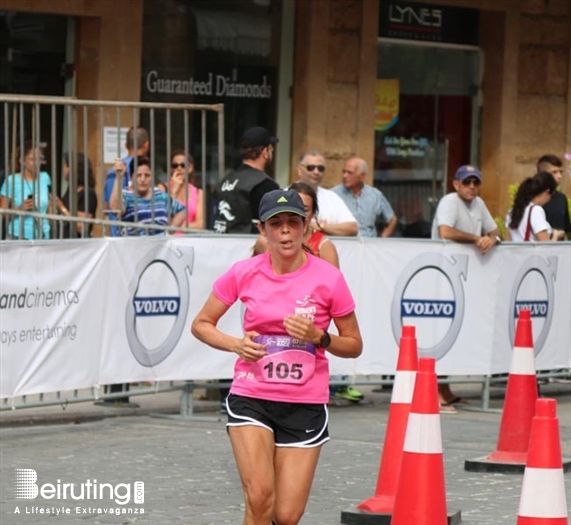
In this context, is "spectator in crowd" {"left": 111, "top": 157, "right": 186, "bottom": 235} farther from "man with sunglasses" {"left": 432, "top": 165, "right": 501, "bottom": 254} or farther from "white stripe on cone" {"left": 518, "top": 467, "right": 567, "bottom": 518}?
"white stripe on cone" {"left": 518, "top": 467, "right": 567, "bottom": 518}

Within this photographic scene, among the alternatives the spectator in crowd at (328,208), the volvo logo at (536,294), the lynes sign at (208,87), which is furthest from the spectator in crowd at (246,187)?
the lynes sign at (208,87)

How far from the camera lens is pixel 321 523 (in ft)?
27.1

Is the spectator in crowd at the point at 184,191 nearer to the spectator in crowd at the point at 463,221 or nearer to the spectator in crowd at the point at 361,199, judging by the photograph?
the spectator in crowd at the point at 361,199

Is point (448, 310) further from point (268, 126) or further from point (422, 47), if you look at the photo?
point (422, 47)

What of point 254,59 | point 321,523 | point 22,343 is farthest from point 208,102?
point 321,523

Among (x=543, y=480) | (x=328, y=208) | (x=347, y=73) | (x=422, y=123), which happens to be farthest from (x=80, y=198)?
(x=543, y=480)

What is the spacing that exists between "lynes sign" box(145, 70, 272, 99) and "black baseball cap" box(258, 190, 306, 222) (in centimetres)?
917

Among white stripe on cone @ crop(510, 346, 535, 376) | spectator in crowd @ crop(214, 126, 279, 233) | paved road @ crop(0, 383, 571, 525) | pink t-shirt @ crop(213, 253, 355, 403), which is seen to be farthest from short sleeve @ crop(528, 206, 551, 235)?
pink t-shirt @ crop(213, 253, 355, 403)

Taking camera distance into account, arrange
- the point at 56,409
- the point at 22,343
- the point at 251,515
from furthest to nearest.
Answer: the point at 56,409
the point at 22,343
the point at 251,515

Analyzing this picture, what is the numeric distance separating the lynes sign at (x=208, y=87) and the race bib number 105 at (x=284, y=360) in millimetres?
9377

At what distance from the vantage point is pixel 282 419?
22.1ft

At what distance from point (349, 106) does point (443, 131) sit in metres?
2.06

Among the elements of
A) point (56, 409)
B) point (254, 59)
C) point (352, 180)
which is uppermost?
point (254, 59)

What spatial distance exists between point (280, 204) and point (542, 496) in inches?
65.2
